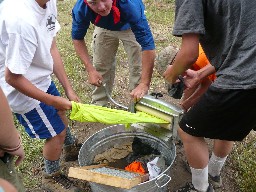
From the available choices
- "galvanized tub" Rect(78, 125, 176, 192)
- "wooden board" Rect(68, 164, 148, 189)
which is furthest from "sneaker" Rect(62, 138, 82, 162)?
"wooden board" Rect(68, 164, 148, 189)

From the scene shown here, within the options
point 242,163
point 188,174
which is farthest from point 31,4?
point 242,163

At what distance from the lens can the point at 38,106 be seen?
2744mm

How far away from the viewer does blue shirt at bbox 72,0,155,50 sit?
3.20m

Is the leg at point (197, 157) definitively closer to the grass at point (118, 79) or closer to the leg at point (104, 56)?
the grass at point (118, 79)

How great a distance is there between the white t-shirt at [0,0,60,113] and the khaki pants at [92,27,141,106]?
1.06 meters

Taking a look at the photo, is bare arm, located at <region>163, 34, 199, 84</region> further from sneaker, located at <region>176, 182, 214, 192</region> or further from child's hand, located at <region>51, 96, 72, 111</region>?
sneaker, located at <region>176, 182, 214, 192</region>

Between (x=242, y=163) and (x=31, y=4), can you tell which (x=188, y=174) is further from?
(x=31, y=4)

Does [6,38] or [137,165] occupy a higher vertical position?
[6,38]

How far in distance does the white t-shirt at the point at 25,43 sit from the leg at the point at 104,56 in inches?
42.0

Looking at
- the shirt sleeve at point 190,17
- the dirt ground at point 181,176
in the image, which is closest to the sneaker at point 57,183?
the dirt ground at point 181,176

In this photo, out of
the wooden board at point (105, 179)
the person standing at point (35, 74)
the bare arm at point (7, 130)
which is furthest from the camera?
→ the wooden board at point (105, 179)

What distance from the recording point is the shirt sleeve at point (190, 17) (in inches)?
84.7

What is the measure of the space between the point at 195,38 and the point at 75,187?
173 centimetres

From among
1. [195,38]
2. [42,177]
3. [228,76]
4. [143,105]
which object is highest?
[195,38]
